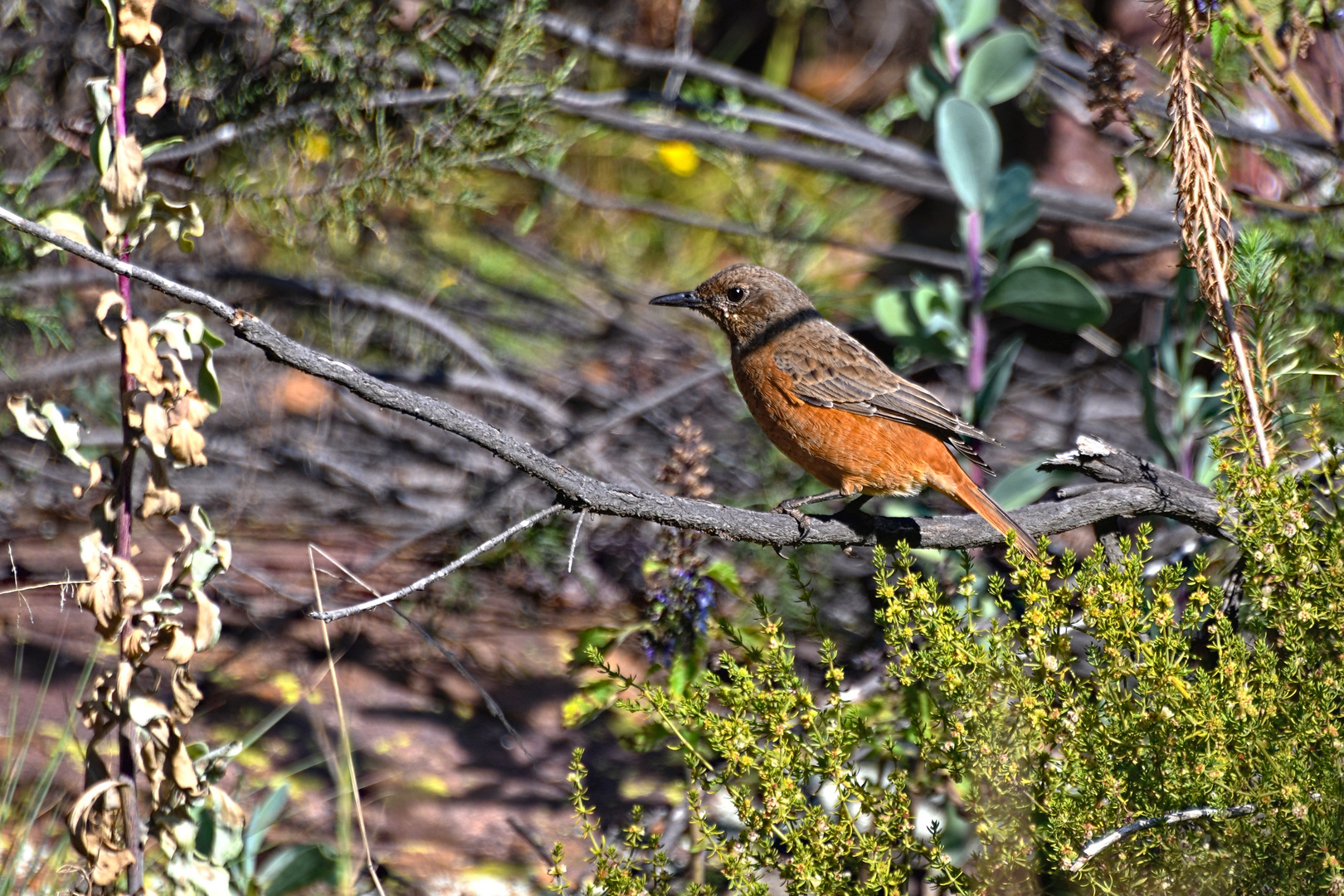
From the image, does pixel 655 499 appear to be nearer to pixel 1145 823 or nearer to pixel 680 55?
pixel 1145 823

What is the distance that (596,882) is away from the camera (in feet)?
8.46

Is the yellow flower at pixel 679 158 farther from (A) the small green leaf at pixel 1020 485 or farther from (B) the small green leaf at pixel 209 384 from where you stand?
(B) the small green leaf at pixel 209 384

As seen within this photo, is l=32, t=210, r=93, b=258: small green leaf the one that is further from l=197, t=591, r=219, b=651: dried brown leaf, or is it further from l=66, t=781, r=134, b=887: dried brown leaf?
l=66, t=781, r=134, b=887: dried brown leaf

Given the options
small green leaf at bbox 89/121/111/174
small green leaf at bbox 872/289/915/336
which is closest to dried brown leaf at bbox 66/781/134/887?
small green leaf at bbox 89/121/111/174

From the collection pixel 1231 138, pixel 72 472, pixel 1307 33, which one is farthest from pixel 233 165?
pixel 1231 138

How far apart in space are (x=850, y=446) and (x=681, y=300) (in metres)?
1.09

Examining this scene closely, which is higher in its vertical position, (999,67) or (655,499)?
(999,67)

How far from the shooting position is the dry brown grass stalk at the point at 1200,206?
2830mm

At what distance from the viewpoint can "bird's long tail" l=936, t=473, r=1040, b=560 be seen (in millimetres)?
3402

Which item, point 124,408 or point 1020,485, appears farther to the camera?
point 1020,485

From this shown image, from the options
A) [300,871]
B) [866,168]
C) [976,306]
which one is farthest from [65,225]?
[866,168]

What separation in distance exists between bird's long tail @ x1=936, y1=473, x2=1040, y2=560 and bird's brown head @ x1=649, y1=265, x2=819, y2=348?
1.12 metres

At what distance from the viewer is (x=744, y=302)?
4.93 metres

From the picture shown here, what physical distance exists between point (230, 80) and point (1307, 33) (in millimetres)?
4330
